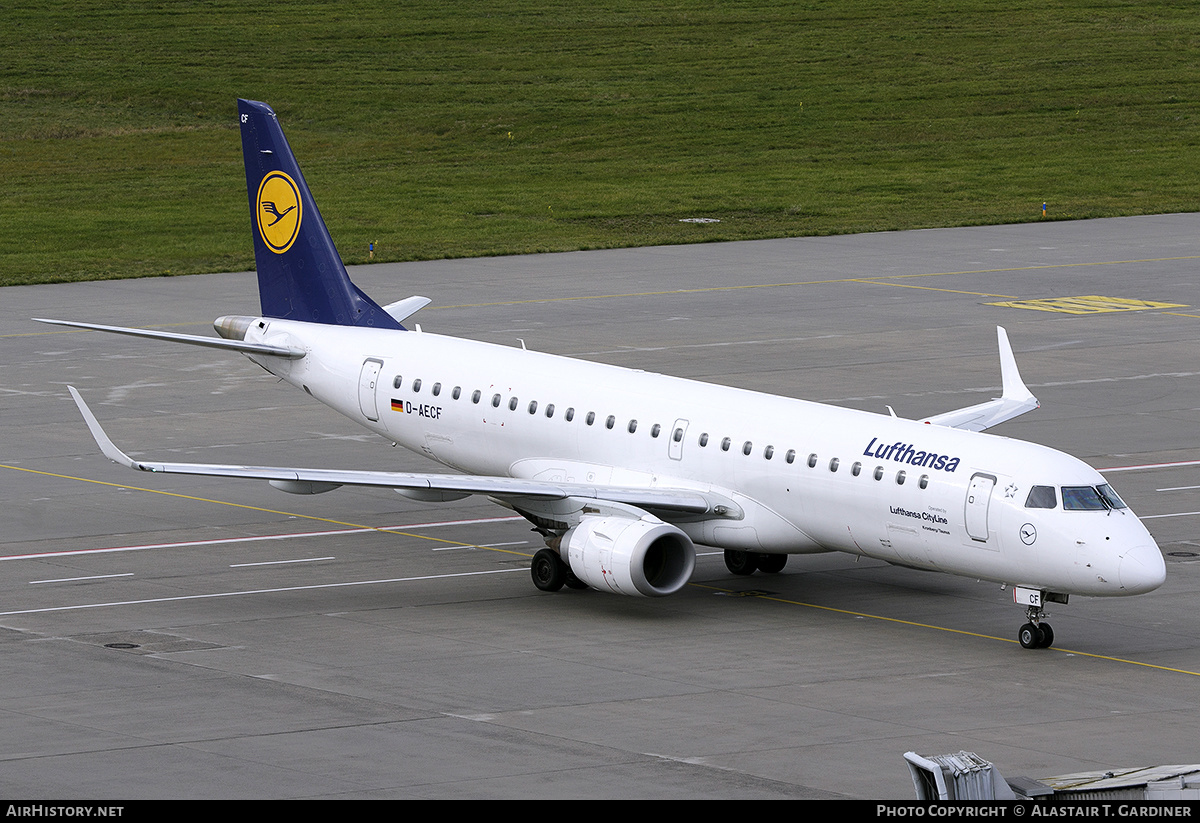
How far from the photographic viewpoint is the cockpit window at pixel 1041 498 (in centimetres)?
3005

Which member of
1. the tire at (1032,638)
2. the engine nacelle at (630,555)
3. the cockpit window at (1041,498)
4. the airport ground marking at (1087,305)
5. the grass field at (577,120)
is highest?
the grass field at (577,120)

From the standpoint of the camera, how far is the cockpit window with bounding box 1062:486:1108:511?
3006 cm

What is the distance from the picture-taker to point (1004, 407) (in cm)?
3862

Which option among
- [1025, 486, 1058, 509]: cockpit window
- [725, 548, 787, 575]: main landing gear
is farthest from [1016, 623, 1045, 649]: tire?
[725, 548, 787, 575]: main landing gear

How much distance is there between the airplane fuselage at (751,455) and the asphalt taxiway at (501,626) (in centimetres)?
146

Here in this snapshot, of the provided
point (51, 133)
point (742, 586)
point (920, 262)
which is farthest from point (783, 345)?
point (51, 133)

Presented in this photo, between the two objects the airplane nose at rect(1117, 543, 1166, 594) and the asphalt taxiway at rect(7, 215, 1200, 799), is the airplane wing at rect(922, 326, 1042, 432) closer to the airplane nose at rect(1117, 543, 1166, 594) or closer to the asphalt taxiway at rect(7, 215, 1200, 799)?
the asphalt taxiway at rect(7, 215, 1200, 799)

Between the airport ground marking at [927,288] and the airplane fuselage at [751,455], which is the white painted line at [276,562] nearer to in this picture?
the airplane fuselage at [751,455]

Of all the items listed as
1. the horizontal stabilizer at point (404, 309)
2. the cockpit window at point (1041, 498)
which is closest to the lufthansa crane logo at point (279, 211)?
the horizontal stabilizer at point (404, 309)

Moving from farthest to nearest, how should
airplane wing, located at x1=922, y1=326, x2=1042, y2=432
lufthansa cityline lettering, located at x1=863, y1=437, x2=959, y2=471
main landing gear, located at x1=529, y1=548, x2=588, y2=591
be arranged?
airplane wing, located at x1=922, y1=326, x2=1042, y2=432
main landing gear, located at x1=529, y1=548, x2=588, y2=591
lufthansa cityline lettering, located at x1=863, y1=437, x2=959, y2=471

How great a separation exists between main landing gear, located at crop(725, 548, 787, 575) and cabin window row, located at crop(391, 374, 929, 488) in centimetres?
250

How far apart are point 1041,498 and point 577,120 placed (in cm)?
8711

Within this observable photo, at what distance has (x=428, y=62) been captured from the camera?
127938mm
